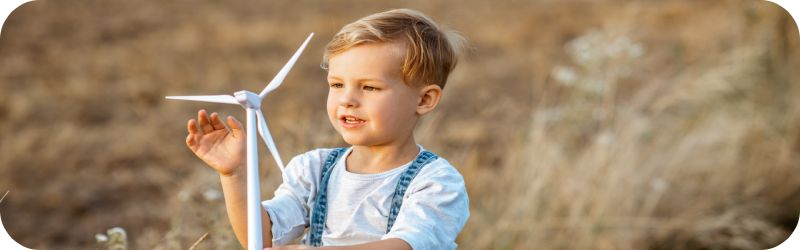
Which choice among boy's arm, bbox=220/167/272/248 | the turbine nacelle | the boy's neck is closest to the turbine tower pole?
the turbine nacelle

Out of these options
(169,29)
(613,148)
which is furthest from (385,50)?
(169,29)

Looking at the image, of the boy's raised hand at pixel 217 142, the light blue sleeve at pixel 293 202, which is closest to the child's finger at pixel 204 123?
the boy's raised hand at pixel 217 142

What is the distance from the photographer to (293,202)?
239 centimetres

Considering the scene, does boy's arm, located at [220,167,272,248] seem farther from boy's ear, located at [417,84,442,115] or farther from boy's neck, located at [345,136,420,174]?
boy's ear, located at [417,84,442,115]

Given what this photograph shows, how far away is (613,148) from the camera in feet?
15.8

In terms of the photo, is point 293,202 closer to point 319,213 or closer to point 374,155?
point 319,213

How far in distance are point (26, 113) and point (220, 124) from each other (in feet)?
15.9

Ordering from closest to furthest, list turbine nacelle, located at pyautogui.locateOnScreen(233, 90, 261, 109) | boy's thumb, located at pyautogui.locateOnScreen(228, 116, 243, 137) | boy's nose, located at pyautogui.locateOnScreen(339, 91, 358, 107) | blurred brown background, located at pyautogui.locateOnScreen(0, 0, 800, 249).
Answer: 1. turbine nacelle, located at pyautogui.locateOnScreen(233, 90, 261, 109)
2. boy's thumb, located at pyautogui.locateOnScreen(228, 116, 243, 137)
3. boy's nose, located at pyautogui.locateOnScreen(339, 91, 358, 107)
4. blurred brown background, located at pyautogui.locateOnScreen(0, 0, 800, 249)

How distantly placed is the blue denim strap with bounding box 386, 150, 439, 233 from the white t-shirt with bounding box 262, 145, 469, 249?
0.01m

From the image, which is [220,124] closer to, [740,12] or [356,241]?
[356,241]

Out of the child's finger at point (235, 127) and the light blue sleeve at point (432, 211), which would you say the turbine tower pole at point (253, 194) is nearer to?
the child's finger at point (235, 127)

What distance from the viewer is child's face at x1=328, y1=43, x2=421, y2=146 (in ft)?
7.34

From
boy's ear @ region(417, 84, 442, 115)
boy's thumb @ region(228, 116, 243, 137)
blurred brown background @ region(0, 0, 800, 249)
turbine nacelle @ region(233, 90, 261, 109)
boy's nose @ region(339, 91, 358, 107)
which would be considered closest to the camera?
turbine nacelle @ region(233, 90, 261, 109)

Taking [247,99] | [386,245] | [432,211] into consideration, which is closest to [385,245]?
[386,245]
